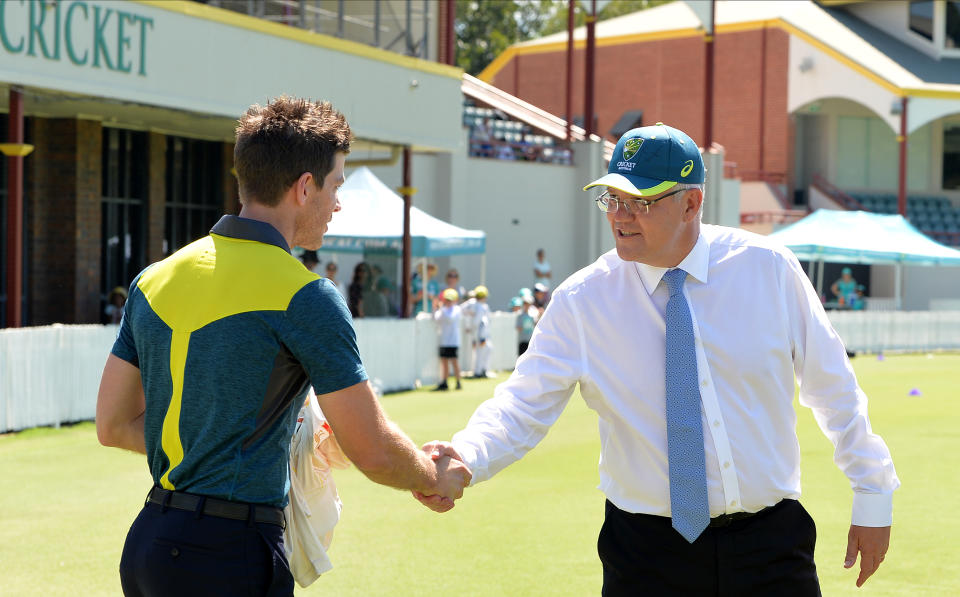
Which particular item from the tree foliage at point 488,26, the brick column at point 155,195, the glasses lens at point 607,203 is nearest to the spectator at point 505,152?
the brick column at point 155,195

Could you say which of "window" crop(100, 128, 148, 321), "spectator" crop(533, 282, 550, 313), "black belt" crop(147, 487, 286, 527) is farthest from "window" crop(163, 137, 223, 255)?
"black belt" crop(147, 487, 286, 527)

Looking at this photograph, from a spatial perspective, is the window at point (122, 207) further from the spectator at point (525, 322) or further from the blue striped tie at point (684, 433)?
the blue striped tie at point (684, 433)

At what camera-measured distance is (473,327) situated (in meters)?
21.9

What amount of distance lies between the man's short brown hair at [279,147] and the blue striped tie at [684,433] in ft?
4.00

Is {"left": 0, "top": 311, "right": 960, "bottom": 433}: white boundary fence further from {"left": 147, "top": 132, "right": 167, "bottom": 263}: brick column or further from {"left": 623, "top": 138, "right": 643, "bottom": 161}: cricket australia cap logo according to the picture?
{"left": 623, "top": 138, "right": 643, "bottom": 161}: cricket australia cap logo

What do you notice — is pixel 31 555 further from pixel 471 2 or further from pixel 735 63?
pixel 471 2

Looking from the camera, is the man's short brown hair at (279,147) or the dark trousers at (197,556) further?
the man's short brown hair at (279,147)

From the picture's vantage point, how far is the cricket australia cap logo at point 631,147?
3988 mm

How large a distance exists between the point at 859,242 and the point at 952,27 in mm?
19354

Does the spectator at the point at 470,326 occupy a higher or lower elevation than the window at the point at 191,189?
lower

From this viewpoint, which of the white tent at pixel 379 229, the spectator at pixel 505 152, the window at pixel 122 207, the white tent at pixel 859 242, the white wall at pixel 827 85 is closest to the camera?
the window at pixel 122 207

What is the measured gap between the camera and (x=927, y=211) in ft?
146

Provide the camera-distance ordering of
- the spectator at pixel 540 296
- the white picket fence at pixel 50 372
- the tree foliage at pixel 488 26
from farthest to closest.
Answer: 1. the tree foliage at pixel 488 26
2. the spectator at pixel 540 296
3. the white picket fence at pixel 50 372

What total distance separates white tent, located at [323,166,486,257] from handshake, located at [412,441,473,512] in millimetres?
17394
